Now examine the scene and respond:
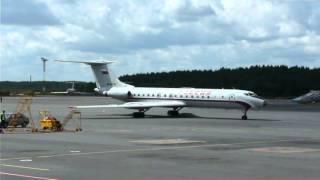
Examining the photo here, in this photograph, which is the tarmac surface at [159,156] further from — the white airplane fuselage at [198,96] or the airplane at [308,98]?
the airplane at [308,98]

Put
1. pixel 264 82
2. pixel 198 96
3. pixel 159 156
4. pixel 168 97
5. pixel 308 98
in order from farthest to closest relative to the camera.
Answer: pixel 264 82, pixel 308 98, pixel 168 97, pixel 198 96, pixel 159 156

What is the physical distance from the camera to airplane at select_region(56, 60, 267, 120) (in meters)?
62.8

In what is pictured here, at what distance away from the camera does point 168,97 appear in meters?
68.2

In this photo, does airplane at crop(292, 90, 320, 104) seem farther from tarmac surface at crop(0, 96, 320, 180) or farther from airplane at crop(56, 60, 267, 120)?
tarmac surface at crop(0, 96, 320, 180)

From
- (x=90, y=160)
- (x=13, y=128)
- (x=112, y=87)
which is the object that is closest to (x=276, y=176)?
(x=90, y=160)

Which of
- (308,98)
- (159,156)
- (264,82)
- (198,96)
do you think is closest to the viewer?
(159,156)

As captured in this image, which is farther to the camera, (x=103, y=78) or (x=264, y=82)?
(x=264, y=82)

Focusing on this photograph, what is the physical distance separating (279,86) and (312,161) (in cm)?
15718

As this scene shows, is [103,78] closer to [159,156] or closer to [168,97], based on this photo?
[168,97]

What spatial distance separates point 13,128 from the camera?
44.0 metres

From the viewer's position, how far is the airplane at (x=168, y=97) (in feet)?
206

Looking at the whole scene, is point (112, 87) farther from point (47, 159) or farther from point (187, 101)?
point (47, 159)

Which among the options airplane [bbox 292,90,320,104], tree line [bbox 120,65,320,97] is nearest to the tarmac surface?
airplane [bbox 292,90,320,104]

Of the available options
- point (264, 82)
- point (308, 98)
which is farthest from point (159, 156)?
point (264, 82)
